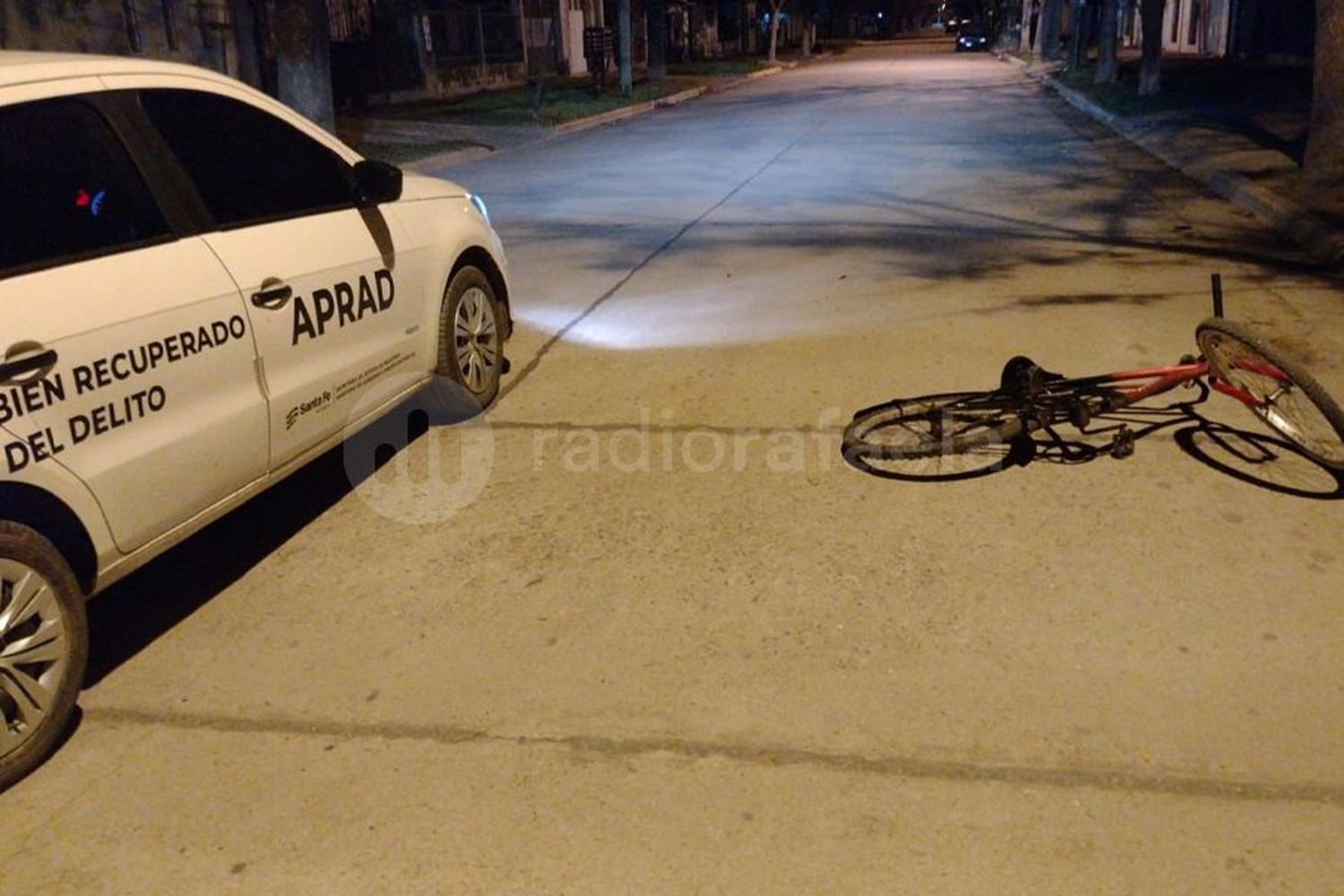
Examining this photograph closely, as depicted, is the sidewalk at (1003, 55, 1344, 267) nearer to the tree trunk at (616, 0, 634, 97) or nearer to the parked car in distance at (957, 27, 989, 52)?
the tree trunk at (616, 0, 634, 97)

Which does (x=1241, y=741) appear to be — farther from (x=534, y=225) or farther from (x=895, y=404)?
(x=534, y=225)

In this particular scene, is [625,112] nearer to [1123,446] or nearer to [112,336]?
[1123,446]

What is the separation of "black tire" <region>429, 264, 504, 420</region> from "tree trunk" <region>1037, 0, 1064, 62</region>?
46.2m

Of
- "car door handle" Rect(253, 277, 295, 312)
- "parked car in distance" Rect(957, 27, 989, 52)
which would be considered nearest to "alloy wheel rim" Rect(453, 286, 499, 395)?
"car door handle" Rect(253, 277, 295, 312)

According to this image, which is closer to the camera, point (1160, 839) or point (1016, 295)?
point (1160, 839)

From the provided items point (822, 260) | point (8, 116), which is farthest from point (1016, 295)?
point (8, 116)

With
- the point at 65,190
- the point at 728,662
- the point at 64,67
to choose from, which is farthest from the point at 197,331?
the point at 728,662

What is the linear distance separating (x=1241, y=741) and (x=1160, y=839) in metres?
0.54

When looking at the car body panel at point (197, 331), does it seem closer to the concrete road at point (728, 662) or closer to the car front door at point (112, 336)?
the car front door at point (112, 336)

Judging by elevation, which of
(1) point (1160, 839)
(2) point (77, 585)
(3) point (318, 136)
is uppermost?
(3) point (318, 136)

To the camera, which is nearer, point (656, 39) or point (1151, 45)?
point (1151, 45)

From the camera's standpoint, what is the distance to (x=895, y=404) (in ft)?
17.5

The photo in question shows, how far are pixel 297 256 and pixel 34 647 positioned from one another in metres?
1.71

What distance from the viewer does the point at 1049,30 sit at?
4731cm
